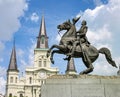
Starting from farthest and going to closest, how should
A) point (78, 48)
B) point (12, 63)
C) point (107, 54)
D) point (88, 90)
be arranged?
1. point (12, 63)
2. point (107, 54)
3. point (78, 48)
4. point (88, 90)

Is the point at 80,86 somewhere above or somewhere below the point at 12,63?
below

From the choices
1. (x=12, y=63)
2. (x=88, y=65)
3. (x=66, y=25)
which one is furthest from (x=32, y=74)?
(x=88, y=65)

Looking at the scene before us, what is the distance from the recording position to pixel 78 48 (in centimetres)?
1588

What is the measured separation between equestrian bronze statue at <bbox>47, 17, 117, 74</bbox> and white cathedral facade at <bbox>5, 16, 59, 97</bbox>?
3725 inches

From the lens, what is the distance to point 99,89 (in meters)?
14.8

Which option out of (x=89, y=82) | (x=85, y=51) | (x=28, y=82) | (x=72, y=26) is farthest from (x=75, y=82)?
(x=28, y=82)

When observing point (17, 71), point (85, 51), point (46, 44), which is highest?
point (46, 44)

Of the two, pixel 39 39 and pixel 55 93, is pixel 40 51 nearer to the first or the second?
pixel 39 39

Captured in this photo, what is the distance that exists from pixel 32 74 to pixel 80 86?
100 m

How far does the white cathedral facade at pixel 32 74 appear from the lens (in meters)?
112

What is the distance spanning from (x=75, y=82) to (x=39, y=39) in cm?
10507

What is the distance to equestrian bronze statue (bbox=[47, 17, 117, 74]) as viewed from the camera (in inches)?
619

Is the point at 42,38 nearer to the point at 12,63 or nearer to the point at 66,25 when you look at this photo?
the point at 12,63

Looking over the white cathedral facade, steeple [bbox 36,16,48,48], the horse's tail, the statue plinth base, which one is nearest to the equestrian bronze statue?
the horse's tail
